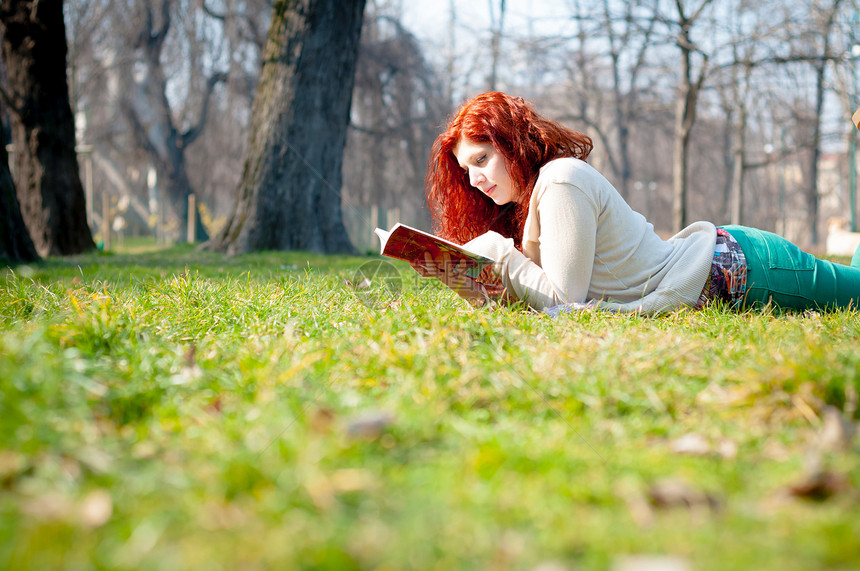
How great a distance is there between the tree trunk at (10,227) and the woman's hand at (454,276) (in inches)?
164

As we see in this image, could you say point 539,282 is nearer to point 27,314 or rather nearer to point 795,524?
point 795,524

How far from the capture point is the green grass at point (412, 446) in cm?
101

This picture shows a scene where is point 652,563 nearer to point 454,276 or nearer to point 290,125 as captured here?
point 454,276

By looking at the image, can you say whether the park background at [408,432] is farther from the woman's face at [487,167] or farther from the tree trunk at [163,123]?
the tree trunk at [163,123]

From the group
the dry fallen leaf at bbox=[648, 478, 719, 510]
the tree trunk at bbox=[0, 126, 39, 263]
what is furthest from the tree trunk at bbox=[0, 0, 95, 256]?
the dry fallen leaf at bbox=[648, 478, 719, 510]

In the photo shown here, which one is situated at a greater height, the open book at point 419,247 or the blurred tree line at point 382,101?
the blurred tree line at point 382,101

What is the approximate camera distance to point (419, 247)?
9.11 feet

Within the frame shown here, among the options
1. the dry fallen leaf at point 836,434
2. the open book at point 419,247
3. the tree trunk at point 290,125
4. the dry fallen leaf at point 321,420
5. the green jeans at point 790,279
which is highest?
the tree trunk at point 290,125

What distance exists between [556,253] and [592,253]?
161mm

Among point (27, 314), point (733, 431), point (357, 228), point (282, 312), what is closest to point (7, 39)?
point (27, 314)

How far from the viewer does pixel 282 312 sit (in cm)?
268

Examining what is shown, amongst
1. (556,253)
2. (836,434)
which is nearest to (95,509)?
(836,434)

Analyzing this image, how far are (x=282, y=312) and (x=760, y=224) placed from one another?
928 inches

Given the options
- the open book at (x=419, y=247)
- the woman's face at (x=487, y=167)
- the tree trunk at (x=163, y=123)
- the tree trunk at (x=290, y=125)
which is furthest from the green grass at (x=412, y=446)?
the tree trunk at (x=163, y=123)
